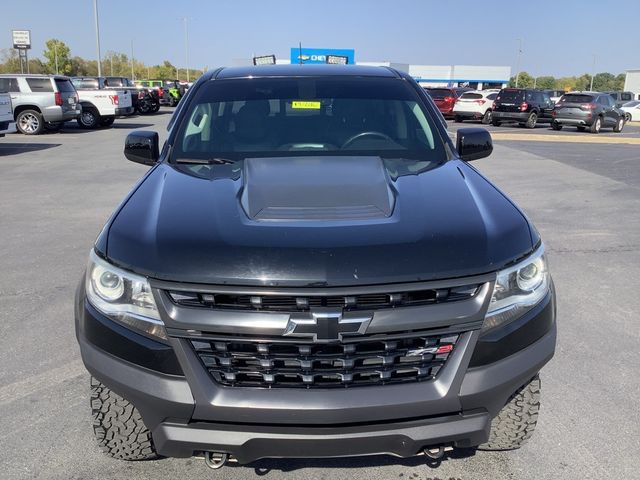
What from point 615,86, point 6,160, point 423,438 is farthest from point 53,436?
point 615,86

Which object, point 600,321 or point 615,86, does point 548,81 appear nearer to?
point 615,86

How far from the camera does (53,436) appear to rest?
3025 millimetres

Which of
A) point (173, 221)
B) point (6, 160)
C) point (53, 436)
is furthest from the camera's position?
point (6, 160)

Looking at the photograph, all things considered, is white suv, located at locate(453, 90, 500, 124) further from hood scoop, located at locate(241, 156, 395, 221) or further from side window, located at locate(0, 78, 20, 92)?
hood scoop, located at locate(241, 156, 395, 221)

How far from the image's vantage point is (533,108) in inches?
1080

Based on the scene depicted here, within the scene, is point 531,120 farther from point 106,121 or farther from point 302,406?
point 302,406

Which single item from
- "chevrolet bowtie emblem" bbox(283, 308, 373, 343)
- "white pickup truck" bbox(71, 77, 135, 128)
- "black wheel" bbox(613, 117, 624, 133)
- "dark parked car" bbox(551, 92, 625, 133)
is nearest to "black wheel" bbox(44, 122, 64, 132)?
"white pickup truck" bbox(71, 77, 135, 128)

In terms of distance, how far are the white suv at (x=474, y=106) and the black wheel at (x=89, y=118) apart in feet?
54.6

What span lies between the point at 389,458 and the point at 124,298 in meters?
1.46

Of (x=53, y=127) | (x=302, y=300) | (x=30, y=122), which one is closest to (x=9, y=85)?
(x=30, y=122)

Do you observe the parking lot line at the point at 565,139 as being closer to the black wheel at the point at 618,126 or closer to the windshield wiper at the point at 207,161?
the black wheel at the point at 618,126

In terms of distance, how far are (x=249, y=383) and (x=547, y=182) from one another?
410 inches

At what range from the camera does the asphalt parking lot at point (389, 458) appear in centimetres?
279

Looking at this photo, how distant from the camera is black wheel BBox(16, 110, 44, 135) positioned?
20.1 m
